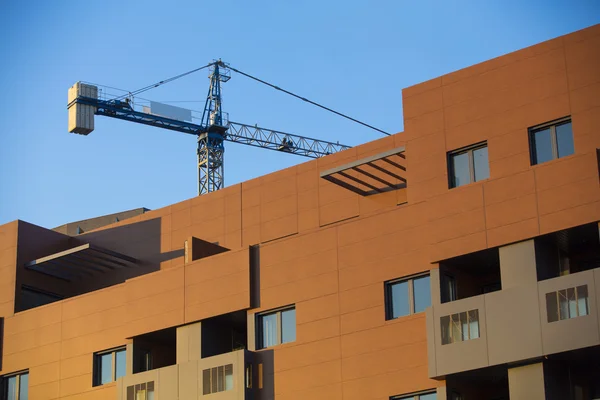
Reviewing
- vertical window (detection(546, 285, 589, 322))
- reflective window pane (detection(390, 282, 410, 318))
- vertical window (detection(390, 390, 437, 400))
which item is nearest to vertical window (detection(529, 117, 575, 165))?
vertical window (detection(546, 285, 589, 322))

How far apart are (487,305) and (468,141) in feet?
26.0

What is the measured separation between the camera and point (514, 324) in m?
51.1

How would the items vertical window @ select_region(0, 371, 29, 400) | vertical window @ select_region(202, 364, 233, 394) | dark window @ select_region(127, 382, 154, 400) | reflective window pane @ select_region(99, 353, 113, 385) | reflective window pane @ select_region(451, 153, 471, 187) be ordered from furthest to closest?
vertical window @ select_region(0, 371, 29, 400) → reflective window pane @ select_region(99, 353, 113, 385) → dark window @ select_region(127, 382, 154, 400) → vertical window @ select_region(202, 364, 233, 394) → reflective window pane @ select_region(451, 153, 471, 187)

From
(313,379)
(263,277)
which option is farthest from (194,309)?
(313,379)

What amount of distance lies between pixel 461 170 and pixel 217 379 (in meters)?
15.7

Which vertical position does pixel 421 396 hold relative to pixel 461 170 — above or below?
below

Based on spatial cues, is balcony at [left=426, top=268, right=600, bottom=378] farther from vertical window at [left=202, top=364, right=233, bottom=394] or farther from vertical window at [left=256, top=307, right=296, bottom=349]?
vertical window at [left=202, top=364, right=233, bottom=394]

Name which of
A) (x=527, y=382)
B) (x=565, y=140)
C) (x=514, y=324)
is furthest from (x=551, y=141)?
(x=527, y=382)

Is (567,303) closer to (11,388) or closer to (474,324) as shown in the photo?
(474,324)

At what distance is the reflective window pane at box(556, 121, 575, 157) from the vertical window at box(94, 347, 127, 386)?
26.4 meters

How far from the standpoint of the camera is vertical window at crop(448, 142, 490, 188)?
5544cm

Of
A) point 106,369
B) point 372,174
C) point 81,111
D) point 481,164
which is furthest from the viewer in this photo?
point 81,111

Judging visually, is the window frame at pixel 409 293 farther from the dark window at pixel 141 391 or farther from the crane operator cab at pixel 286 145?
the crane operator cab at pixel 286 145

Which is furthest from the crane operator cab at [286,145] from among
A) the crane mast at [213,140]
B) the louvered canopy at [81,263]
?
the louvered canopy at [81,263]
